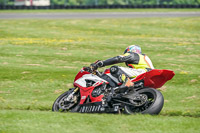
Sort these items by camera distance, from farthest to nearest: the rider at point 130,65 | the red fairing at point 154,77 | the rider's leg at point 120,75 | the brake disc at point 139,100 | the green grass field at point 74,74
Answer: the rider at point 130,65 → the rider's leg at point 120,75 → the red fairing at point 154,77 → the brake disc at point 139,100 → the green grass field at point 74,74

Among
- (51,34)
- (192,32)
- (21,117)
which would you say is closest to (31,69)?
(21,117)

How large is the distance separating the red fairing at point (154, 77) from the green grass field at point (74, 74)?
767mm

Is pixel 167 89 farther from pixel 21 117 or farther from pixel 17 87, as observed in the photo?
pixel 21 117

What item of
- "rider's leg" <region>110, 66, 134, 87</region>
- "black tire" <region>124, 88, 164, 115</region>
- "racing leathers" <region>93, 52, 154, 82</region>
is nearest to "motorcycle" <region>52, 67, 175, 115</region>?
"black tire" <region>124, 88, 164, 115</region>

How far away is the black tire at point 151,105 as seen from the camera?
24.7 feet

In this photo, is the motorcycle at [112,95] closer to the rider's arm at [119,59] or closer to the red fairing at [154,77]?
the red fairing at [154,77]

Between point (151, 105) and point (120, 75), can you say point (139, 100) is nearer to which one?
point (151, 105)

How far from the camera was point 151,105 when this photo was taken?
24.8 feet

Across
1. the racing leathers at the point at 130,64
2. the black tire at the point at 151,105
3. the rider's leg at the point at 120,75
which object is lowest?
the black tire at the point at 151,105

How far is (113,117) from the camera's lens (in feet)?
24.8

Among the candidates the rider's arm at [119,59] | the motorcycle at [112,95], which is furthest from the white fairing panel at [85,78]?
the rider's arm at [119,59]

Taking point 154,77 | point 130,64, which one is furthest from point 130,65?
point 154,77

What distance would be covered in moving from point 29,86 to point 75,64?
4.10m

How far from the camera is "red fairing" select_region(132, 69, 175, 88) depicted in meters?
7.92
